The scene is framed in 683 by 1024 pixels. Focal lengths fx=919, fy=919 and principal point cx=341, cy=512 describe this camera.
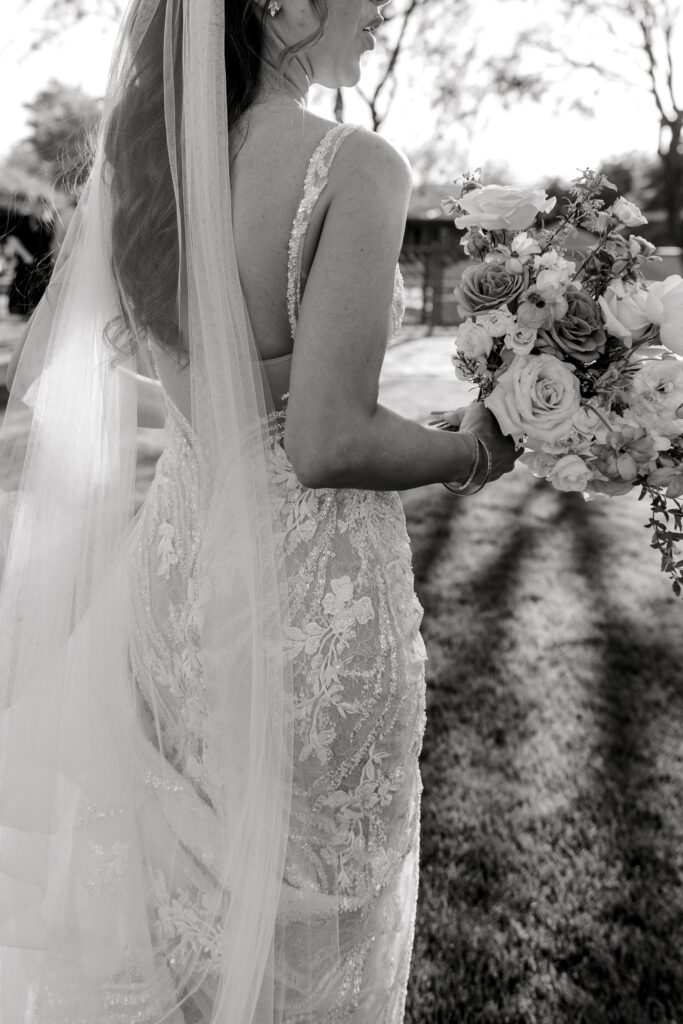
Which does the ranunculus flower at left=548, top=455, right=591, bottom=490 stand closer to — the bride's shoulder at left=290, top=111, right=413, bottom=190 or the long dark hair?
the bride's shoulder at left=290, top=111, right=413, bottom=190

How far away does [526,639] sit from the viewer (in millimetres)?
5004

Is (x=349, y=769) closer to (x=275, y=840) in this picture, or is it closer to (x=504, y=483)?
(x=275, y=840)

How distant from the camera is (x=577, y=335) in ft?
5.59

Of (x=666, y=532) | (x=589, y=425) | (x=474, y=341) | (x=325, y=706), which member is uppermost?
(x=474, y=341)

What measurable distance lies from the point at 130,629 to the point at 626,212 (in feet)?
4.16

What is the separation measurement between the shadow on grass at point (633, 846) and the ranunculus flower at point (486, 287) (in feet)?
6.69

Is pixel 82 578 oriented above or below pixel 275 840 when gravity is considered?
above

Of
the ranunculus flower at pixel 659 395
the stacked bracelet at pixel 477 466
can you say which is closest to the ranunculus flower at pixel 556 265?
the ranunculus flower at pixel 659 395

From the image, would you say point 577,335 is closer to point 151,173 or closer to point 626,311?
point 626,311

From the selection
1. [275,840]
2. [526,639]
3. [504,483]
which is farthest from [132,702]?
[504,483]

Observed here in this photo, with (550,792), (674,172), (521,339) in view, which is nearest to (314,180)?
(521,339)

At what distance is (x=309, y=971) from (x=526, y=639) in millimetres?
3396

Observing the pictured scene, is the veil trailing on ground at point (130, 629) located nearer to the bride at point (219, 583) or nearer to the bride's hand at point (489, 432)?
the bride at point (219, 583)

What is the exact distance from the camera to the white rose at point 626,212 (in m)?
1.71
